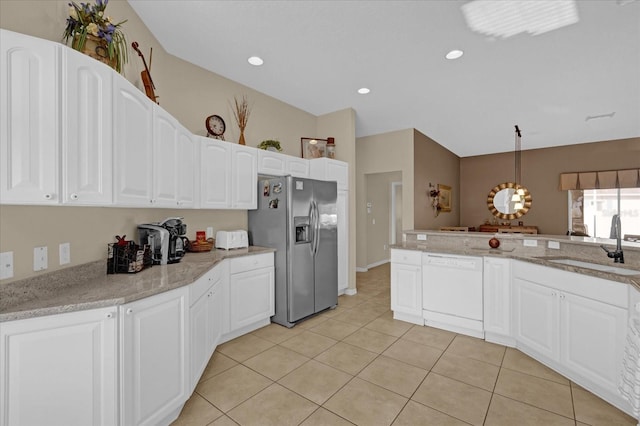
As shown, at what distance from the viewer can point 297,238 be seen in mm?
3291

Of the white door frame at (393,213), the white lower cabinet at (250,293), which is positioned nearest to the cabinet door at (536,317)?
the white lower cabinet at (250,293)

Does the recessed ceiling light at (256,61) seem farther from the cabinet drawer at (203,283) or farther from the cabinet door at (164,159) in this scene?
the cabinet drawer at (203,283)

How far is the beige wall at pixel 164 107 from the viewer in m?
1.46

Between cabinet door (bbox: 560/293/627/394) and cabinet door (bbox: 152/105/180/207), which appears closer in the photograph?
cabinet door (bbox: 560/293/627/394)

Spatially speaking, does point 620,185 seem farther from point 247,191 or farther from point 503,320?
point 247,191

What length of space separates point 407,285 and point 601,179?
5.58 meters

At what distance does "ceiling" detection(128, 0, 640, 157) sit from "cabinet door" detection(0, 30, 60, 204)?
1.38 meters

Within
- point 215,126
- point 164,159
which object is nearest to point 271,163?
point 215,126

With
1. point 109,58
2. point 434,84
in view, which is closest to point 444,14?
point 434,84

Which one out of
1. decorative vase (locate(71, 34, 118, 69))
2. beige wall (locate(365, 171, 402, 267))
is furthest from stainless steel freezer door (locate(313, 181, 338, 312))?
beige wall (locate(365, 171, 402, 267))

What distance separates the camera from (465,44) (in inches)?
110

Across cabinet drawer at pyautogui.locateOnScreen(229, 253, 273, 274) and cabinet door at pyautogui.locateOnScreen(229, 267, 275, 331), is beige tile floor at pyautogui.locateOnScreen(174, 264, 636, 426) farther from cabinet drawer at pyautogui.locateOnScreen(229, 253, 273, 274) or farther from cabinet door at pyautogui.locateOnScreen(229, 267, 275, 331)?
cabinet drawer at pyautogui.locateOnScreen(229, 253, 273, 274)

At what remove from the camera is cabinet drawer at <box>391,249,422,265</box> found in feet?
10.7

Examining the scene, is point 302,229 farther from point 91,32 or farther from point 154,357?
point 91,32
